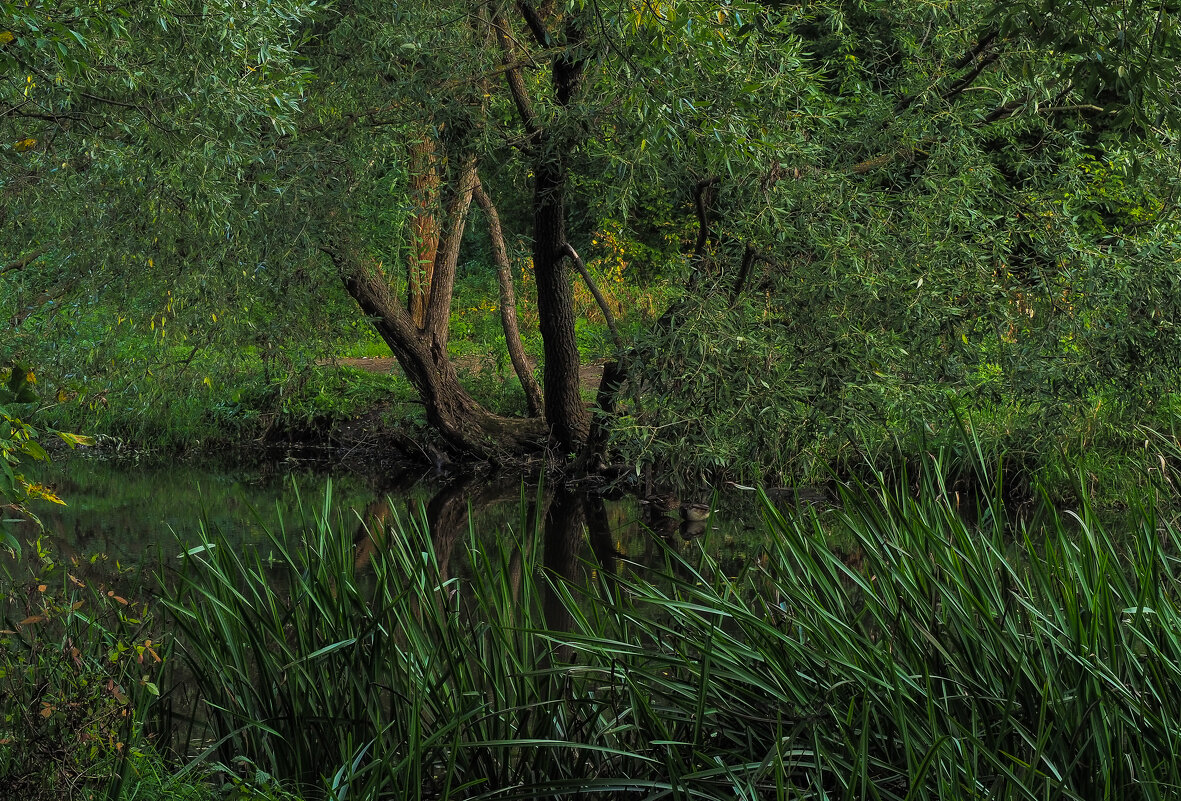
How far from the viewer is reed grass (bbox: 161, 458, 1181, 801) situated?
8.70ft

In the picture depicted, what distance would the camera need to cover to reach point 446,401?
12469 mm

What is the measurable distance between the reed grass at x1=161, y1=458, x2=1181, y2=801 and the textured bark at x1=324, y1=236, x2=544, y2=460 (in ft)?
27.7

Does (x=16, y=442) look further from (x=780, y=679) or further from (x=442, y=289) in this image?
(x=442, y=289)

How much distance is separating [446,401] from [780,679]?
31.8 feet

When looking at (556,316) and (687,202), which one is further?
(556,316)

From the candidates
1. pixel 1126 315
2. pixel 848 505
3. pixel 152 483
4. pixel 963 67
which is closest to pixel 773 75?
pixel 963 67

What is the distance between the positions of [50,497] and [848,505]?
2070mm

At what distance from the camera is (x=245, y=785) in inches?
119

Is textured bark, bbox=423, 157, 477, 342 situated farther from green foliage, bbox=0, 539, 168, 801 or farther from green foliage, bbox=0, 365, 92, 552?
green foliage, bbox=0, 365, 92, 552

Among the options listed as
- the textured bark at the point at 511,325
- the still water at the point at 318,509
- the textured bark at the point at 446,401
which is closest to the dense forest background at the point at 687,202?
the still water at the point at 318,509

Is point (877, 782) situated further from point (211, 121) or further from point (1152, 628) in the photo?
point (211, 121)

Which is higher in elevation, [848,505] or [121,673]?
[848,505]

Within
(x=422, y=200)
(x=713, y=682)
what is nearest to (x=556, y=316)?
(x=422, y=200)

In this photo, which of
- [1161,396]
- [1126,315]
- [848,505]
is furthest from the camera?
[1161,396]
